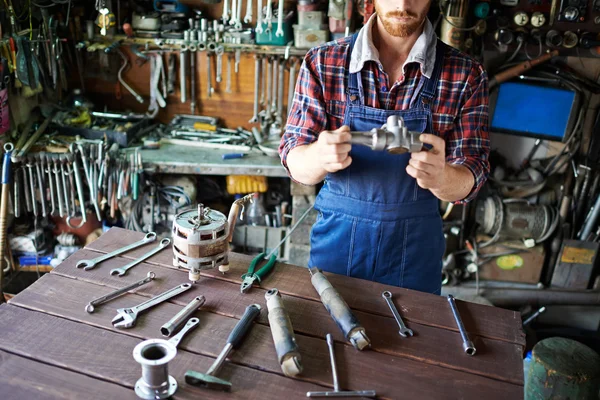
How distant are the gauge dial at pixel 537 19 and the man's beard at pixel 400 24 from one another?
1.76 metres

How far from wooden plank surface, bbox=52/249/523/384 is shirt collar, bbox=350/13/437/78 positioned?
846mm

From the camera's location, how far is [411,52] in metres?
1.95

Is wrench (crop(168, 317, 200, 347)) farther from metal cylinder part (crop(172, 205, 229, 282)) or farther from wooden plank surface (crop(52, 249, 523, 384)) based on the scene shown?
metal cylinder part (crop(172, 205, 229, 282))

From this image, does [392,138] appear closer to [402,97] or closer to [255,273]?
[402,97]

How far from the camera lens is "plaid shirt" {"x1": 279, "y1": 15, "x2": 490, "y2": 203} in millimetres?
1965

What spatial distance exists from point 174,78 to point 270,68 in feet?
2.22

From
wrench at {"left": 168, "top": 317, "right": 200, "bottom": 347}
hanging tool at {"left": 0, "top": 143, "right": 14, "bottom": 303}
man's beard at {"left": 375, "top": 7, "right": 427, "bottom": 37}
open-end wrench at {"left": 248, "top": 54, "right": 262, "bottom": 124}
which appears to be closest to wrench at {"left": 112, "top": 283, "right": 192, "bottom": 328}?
wrench at {"left": 168, "top": 317, "right": 200, "bottom": 347}

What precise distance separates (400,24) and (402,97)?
25cm

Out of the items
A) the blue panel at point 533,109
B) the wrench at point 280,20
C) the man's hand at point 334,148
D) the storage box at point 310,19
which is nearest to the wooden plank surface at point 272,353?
the man's hand at point 334,148

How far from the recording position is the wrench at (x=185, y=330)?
144cm

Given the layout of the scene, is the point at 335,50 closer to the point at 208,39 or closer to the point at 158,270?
the point at 158,270

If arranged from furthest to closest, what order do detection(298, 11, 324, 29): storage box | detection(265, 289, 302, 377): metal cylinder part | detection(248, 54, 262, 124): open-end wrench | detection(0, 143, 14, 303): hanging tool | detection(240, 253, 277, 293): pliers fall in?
1. detection(248, 54, 262, 124): open-end wrench
2. detection(298, 11, 324, 29): storage box
3. detection(0, 143, 14, 303): hanging tool
4. detection(240, 253, 277, 293): pliers
5. detection(265, 289, 302, 377): metal cylinder part

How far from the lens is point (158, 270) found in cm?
180

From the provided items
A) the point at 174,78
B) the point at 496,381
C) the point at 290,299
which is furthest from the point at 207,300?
the point at 174,78
